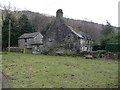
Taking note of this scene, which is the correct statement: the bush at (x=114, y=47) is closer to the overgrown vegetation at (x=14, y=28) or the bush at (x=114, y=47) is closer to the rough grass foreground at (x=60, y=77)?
the rough grass foreground at (x=60, y=77)

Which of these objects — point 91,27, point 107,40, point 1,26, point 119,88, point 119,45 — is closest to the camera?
point 119,88

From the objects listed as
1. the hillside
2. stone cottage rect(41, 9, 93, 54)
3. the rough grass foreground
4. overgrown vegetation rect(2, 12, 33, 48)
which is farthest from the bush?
overgrown vegetation rect(2, 12, 33, 48)

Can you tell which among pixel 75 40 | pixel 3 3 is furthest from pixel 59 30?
pixel 3 3

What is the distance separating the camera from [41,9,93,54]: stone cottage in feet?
87.2

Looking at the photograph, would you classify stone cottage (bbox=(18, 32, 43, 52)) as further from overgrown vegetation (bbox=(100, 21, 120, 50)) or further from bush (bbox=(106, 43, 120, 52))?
bush (bbox=(106, 43, 120, 52))

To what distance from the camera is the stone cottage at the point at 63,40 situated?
2658 cm

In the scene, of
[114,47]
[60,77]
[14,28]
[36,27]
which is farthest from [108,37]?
[36,27]

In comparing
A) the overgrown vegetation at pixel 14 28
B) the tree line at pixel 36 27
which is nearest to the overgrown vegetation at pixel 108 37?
the tree line at pixel 36 27

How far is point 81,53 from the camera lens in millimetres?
24469

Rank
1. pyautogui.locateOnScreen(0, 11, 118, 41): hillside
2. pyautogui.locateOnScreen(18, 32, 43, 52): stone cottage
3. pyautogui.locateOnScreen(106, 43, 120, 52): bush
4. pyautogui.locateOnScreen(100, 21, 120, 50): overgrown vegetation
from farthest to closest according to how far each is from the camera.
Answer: pyautogui.locateOnScreen(0, 11, 118, 41): hillside, pyautogui.locateOnScreen(18, 32, 43, 52): stone cottage, pyautogui.locateOnScreen(100, 21, 120, 50): overgrown vegetation, pyautogui.locateOnScreen(106, 43, 120, 52): bush

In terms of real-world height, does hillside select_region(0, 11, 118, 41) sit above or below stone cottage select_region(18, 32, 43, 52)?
above

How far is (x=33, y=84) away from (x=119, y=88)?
13.3ft

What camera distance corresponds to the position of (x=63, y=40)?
92.0 ft

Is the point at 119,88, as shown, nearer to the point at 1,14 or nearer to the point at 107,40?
the point at 107,40
